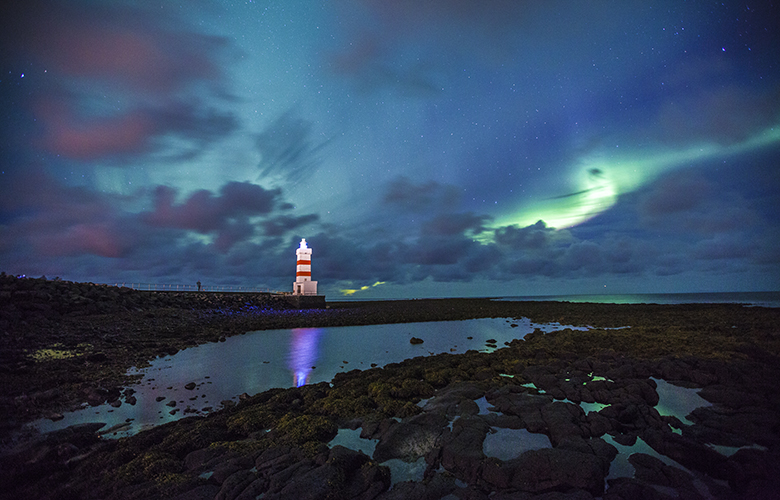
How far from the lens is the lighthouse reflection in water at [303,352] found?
1344cm

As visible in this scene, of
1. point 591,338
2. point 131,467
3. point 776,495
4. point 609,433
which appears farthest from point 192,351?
point 591,338

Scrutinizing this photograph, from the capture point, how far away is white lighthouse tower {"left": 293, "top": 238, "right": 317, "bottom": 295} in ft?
144

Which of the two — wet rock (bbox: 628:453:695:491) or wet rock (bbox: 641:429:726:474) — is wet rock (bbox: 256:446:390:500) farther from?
wet rock (bbox: 641:429:726:474)

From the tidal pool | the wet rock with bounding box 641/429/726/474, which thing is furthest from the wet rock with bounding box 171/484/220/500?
the wet rock with bounding box 641/429/726/474

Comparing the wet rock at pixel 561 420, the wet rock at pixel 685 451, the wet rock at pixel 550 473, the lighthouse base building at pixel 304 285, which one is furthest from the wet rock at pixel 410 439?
the lighthouse base building at pixel 304 285

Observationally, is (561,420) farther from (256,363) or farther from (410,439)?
(256,363)

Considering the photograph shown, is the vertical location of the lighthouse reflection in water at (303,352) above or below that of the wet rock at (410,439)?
below

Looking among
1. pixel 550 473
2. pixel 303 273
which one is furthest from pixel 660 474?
pixel 303 273

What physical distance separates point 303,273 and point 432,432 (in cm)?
4051

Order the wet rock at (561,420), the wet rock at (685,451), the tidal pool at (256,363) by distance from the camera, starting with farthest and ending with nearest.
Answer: the tidal pool at (256,363) < the wet rock at (561,420) < the wet rock at (685,451)

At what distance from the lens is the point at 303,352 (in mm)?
18172

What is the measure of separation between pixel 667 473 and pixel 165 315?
2906cm

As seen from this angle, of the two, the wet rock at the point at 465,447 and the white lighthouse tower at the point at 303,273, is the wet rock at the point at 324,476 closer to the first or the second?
the wet rock at the point at 465,447

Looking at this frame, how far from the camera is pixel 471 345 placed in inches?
773
